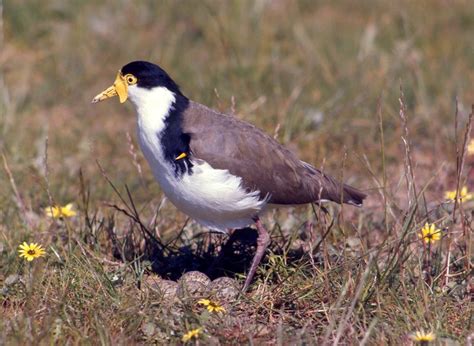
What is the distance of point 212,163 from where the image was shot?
482cm

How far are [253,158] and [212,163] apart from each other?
271 mm

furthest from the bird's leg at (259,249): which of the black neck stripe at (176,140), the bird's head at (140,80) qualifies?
the bird's head at (140,80)

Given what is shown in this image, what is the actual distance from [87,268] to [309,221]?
51.5 inches

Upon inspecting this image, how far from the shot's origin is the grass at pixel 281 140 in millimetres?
4504

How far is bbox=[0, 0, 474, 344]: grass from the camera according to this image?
4504 millimetres

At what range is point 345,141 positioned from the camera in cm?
723

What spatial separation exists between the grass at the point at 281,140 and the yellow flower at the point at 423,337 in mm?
163

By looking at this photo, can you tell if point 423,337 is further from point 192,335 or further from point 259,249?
point 259,249

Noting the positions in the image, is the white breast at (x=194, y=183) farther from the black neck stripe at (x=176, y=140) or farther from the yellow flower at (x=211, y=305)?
the yellow flower at (x=211, y=305)

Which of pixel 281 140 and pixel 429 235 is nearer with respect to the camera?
pixel 429 235

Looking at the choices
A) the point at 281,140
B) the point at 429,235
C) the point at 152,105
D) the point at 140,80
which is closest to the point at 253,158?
the point at 152,105

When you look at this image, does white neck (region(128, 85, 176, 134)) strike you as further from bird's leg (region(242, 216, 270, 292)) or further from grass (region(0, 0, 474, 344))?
bird's leg (region(242, 216, 270, 292))

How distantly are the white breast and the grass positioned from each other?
0.31m

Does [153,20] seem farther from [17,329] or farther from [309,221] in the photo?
[17,329]
